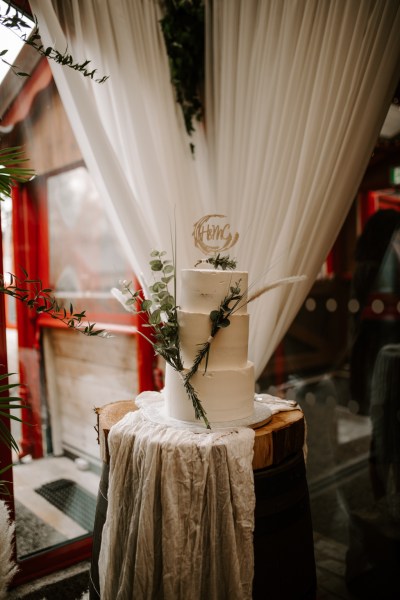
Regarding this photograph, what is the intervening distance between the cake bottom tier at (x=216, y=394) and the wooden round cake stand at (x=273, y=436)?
9cm

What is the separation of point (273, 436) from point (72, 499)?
1444mm

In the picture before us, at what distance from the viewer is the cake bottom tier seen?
134 centimetres

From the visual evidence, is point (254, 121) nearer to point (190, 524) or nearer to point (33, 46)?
point (33, 46)

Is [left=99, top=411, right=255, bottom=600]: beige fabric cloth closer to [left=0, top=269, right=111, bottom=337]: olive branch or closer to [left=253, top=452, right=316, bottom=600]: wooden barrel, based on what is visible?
[left=253, top=452, right=316, bottom=600]: wooden barrel

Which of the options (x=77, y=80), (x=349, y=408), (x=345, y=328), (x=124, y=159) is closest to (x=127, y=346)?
(x=124, y=159)

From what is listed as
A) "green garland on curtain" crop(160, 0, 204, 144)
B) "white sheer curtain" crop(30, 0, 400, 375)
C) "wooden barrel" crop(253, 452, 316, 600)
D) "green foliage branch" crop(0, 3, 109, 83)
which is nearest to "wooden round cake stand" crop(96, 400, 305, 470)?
"wooden barrel" crop(253, 452, 316, 600)

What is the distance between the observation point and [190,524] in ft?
3.79

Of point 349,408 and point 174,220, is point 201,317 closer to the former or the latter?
point 174,220

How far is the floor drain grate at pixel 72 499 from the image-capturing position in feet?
7.02

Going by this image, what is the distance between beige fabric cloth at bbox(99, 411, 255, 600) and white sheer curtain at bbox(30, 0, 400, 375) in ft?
2.93

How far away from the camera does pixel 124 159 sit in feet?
6.51

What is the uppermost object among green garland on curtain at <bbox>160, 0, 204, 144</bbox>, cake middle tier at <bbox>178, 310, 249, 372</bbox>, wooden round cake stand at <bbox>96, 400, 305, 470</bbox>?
green garland on curtain at <bbox>160, 0, 204, 144</bbox>

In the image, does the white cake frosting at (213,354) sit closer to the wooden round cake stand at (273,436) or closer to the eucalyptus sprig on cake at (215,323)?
the eucalyptus sprig on cake at (215,323)

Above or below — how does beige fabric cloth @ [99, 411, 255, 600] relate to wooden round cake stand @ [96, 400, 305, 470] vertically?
below
